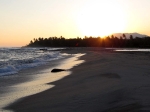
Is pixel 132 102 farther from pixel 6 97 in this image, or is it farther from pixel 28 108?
pixel 6 97

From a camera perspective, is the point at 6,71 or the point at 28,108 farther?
the point at 6,71

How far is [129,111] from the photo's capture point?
635 centimetres

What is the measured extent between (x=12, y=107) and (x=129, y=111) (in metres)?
3.80

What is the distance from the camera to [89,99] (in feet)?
26.9

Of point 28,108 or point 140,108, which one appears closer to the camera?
point 140,108

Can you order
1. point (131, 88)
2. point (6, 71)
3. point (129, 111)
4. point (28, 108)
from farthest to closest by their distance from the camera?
1. point (6, 71)
2. point (131, 88)
3. point (28, 108)
4. point (129, 111)

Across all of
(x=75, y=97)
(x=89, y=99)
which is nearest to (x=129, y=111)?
(x=89, y=99)

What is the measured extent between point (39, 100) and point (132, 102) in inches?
131

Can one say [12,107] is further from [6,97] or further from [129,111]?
[129,111]

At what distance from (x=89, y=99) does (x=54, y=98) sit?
143cm

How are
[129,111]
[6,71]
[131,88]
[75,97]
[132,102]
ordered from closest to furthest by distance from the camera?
[129,111]
[132,102]
[75,97]
[131,88]
[6,71]

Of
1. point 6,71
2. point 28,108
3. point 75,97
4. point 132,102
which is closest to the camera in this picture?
point 132,102

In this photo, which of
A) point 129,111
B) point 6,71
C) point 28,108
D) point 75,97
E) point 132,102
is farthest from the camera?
point 6,71

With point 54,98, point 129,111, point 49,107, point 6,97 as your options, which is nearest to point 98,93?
point 54,98
